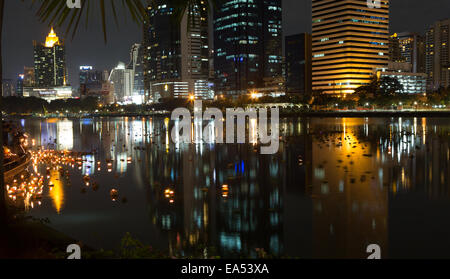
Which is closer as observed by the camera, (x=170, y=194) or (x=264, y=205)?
(x=264, y=205)

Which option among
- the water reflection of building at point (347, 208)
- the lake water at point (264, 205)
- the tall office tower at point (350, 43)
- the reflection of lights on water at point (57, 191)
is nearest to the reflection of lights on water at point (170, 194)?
the lake water at point (264, 205)

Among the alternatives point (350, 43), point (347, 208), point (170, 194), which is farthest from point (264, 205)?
point (350, 43)

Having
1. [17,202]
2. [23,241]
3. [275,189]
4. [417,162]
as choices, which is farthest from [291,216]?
[417,162]

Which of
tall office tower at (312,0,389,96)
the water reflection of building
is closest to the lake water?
the water reflection of building

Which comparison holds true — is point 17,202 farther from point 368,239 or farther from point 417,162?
point 417,162

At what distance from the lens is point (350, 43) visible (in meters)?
190

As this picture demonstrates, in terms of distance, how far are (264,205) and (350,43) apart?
190 m

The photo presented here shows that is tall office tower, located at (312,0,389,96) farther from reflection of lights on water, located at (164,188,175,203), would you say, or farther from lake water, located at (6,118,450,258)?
reflection of lights on water, located at (164,188,175,203)

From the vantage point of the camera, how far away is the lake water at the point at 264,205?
33.9ft

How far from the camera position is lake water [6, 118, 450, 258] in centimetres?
1032

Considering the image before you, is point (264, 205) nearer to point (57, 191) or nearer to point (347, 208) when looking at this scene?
point (347, 208)

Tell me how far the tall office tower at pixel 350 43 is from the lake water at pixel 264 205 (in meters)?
173

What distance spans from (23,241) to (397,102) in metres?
143
